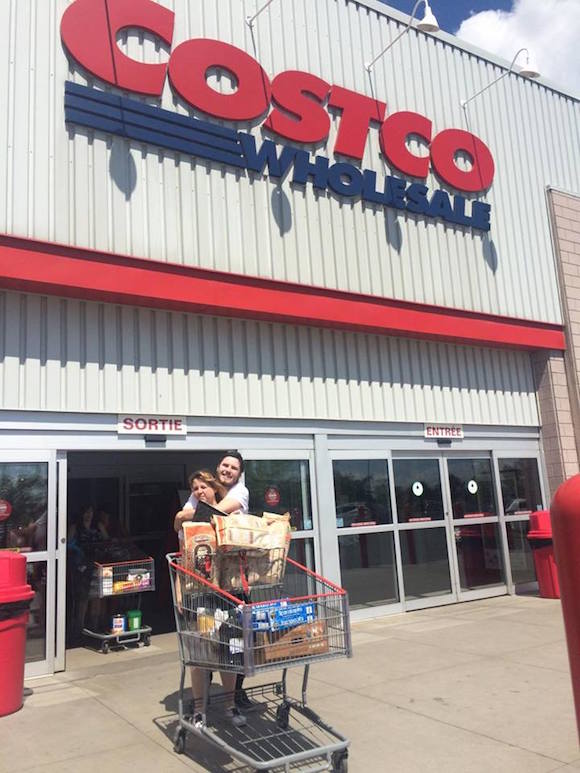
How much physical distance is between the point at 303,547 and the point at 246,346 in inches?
110

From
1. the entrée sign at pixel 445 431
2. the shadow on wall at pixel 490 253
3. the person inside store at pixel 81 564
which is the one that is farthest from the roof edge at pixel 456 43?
the person inside store at pixel 81 564

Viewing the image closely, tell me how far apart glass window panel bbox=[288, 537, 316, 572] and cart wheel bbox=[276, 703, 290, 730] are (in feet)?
13.5

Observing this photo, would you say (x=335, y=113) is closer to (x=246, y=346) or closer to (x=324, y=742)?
(x=246, y=346)

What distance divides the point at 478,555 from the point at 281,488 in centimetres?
393

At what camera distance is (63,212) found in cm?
768

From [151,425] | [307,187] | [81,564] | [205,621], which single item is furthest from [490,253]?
[205,621]

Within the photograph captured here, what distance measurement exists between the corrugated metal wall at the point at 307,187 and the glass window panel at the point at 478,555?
3667mm

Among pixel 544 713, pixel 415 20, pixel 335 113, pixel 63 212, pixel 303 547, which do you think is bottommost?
pixel 544 713

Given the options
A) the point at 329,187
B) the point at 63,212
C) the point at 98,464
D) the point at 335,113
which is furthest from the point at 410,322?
the point at 98,464

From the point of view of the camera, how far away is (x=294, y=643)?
13.9ft

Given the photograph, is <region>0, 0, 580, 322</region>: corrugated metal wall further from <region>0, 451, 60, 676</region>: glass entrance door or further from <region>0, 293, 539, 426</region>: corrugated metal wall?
<region>0, 451, 60, 676</region>: glass entrance door

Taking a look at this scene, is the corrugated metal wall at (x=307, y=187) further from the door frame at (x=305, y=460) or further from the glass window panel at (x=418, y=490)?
the glass window panel at (x=418, y=490)

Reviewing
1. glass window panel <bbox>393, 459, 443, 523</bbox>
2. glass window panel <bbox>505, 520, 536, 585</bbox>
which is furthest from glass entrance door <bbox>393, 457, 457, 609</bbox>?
glass window panel <bbox>505, 520, 536, 585</bbox>

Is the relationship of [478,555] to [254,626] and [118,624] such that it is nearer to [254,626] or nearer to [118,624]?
[118,624]
